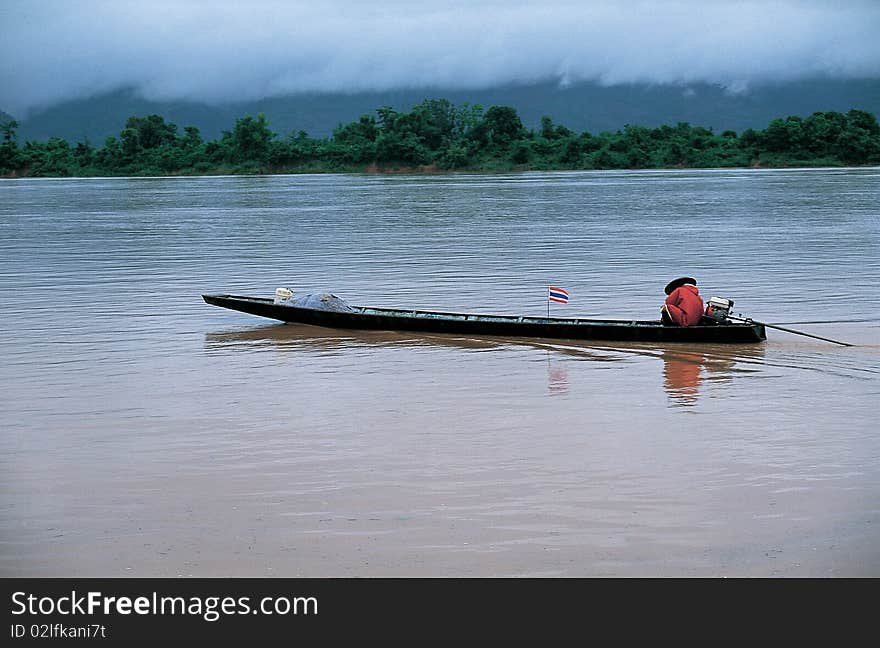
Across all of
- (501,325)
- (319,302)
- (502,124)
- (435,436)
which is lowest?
(435,436)

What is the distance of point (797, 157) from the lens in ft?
392

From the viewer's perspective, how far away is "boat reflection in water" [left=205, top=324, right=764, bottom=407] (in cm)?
1227

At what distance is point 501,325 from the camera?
14.6 meters

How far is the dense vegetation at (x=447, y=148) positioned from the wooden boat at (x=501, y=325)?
10902cm

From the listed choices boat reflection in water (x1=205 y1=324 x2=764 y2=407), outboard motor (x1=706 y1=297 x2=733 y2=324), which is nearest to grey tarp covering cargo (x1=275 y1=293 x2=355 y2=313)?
boat reflection in water (x1=205 y1=324 x2=764 y2=407)

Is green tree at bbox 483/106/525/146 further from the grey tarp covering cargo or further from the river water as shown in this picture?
the grey tarp covering cargo

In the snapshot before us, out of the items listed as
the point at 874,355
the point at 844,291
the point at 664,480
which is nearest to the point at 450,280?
the point at 844,291

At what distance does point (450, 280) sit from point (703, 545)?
14.9 meters

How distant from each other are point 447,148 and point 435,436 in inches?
4905

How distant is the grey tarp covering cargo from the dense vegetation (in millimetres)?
108867

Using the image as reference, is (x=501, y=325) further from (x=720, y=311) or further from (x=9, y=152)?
(x=9, y=152)

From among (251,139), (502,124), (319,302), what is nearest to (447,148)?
(502,124)

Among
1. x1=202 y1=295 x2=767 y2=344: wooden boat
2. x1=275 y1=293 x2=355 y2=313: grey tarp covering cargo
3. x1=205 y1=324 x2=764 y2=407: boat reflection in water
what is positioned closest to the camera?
x1=205 y1=324 x2=764 y2=407: boat reflection in water

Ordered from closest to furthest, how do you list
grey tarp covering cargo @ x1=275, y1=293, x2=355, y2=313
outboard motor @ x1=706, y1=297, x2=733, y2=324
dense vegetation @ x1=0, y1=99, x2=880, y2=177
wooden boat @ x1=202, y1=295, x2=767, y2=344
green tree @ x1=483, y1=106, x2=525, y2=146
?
wooden boat @ x1=202, y1=295, x2=767, y2=344, outboard motor @ x1=706, y1=297, x2=733, y2=324, grey tarp covering cargo @ x1=275, y1=293, x2=355, y2=313, dense vegetation @ x1=0, y1=99, x2=880, y2=177, green tree @ x1=483, y1=106, x2=525, y2=146
